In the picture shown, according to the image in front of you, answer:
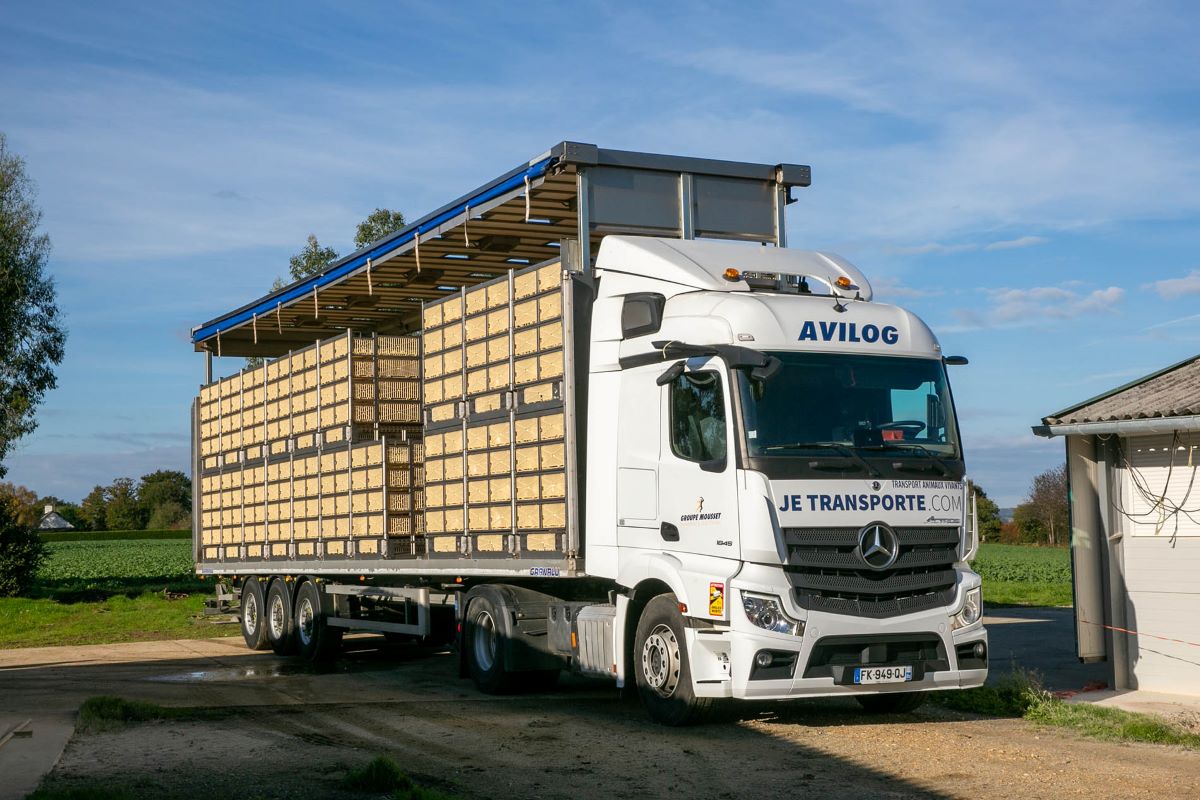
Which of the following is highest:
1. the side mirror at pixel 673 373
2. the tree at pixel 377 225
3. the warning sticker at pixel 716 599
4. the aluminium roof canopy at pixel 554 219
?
the tree at pixel 377 225

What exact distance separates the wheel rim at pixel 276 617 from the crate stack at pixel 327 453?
693mm

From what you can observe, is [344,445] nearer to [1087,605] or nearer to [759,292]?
[759,292]

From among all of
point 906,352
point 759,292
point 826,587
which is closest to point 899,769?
point 826,587

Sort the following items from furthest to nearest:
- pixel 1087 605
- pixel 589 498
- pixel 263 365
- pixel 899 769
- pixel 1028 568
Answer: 1. pixel 1028 568
2. pixel 263 365
3. pixel 1087 605
4. pixel 589 498
5. pixel 899 769

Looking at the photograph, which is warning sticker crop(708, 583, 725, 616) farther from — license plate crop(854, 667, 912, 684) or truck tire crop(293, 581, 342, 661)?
truck tire crop(293, 581, 342, 661)

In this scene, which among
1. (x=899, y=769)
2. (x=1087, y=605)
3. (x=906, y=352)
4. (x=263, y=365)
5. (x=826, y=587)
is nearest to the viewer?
(x=899, y=769)

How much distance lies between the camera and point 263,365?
19547 millimetres

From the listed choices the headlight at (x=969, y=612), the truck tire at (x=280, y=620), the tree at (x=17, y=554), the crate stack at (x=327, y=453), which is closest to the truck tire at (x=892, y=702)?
the headlight at (x=969, y=612)

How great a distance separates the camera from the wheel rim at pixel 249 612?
2059 cm

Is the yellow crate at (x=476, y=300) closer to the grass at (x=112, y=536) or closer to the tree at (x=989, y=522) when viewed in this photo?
the tree at (x=989, y=522)

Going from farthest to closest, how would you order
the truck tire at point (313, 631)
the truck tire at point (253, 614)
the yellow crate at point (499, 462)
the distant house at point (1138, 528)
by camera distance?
the truck tire at point (253, 614), the truck tire at point (313, 631), the yellow crate at point (499, 462), the distant house at point (1138, 528)

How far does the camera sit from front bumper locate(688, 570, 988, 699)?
1002 centimetres

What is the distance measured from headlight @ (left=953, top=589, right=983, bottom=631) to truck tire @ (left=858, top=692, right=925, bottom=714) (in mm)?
1163

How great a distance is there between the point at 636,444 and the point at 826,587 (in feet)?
7.15
